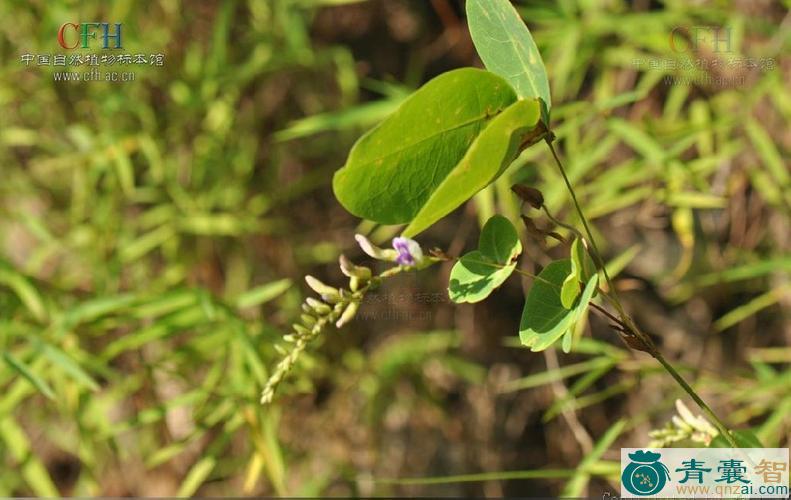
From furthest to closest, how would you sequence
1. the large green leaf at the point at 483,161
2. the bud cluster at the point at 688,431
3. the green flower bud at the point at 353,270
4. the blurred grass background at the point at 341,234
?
the blurred grass background at the point at 341,234
the bud cluster at the point at 688,431
the green flower bud at the point at 353,270
the large green leaf at the point at 483,161

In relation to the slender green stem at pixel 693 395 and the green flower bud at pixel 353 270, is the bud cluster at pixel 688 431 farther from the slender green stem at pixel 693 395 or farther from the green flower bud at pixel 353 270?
the green flower bud at pixel 353 270

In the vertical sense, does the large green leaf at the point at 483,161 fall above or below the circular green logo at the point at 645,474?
above

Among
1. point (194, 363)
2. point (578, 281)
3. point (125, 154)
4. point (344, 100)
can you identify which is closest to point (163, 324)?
point (194, 363)

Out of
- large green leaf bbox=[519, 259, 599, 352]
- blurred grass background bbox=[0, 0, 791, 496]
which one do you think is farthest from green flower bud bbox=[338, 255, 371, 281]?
blurred grass background bbox=[0, 0, 791, 496]

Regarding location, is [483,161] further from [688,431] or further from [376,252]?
[688,431]

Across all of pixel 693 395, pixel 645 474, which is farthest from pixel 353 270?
pixel 645 474

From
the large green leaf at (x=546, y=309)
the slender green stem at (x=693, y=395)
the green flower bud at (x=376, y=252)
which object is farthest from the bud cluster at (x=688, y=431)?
the green flower bud at (x=376, y=252)

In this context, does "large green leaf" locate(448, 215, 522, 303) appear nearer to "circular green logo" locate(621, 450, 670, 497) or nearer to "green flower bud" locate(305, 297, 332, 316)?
"green flower bud" locate(305, 297, 332, 316)
